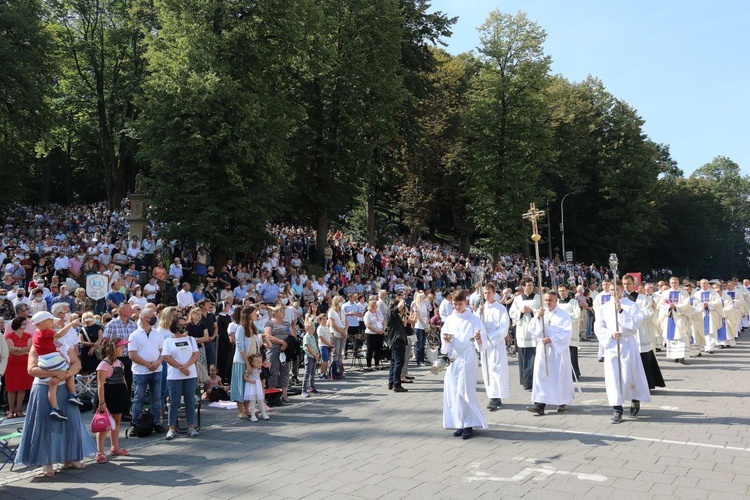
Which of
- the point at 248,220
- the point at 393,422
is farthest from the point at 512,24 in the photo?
the point at 393,422

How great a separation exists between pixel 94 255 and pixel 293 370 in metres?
9.71

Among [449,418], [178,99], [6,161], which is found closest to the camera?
[449,418]

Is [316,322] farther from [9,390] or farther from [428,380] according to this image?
[9,390]

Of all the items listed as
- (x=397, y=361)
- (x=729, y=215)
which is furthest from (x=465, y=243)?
(x=729, y=215)

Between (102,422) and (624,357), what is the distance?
7374mm

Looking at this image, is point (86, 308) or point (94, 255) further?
point (94, 255)

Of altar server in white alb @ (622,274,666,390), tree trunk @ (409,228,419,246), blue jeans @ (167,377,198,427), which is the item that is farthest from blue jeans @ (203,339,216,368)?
tree trunk @ (409,228,419,246)

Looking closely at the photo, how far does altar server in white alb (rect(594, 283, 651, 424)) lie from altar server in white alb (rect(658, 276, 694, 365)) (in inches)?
270

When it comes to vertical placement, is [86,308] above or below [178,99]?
below

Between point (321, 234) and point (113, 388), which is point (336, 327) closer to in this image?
point (113, 388)

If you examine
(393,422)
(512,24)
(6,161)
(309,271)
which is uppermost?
(512,24)

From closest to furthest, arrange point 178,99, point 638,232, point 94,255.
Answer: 1. point 94,255
2. point 178,99
3. point 638,232

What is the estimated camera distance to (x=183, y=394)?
9.10 meters

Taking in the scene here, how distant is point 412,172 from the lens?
41344mm
